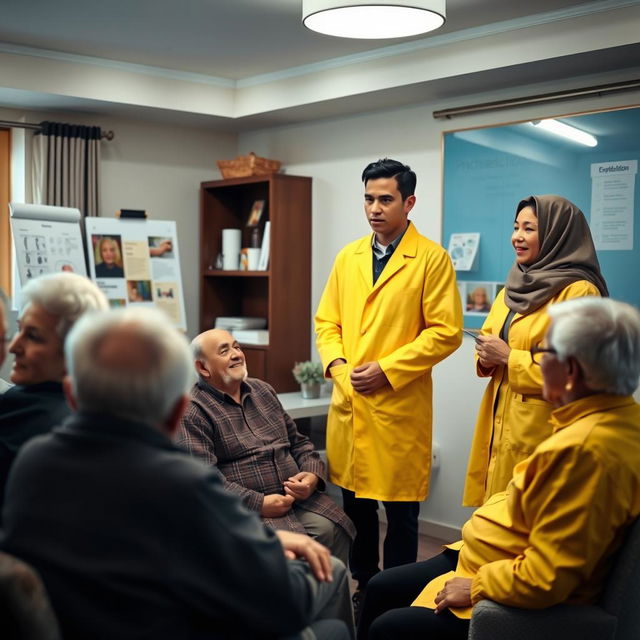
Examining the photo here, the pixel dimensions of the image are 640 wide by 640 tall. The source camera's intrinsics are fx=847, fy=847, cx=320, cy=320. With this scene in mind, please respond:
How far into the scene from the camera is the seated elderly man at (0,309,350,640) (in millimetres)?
1302

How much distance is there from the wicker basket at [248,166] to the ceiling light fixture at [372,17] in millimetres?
1797

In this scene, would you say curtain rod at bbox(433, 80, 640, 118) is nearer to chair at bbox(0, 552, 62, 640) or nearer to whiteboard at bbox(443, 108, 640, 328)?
whiteboard at bbox(443, 108, 640, 328)

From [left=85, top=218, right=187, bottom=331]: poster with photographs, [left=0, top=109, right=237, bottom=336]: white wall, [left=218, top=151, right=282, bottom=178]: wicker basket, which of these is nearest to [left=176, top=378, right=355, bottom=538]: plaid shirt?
[left=85, top=218, right=187, bottom=331]: poster with photographs

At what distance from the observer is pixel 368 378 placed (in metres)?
3.16

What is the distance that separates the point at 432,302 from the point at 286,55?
6.12ft

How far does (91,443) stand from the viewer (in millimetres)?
1341

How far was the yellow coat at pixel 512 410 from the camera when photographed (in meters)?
2.86

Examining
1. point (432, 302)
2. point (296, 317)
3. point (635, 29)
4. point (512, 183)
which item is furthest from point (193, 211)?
point (635, 29)

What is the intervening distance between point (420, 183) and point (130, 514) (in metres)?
3.48

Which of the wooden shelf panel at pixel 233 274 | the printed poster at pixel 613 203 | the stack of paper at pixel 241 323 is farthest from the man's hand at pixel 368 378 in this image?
the stack of paper at pixel 241 323

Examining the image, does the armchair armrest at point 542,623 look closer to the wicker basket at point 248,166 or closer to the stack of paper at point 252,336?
the stack of paper at point 252,336

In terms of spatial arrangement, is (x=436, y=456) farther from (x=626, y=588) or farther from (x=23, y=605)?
(x=23, y=605)

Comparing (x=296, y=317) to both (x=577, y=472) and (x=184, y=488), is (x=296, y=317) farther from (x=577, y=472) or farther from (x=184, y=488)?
(x=184, y=488)

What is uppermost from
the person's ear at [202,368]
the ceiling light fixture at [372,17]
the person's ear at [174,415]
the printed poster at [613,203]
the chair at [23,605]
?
the ceiling light fixture at [372,17]
